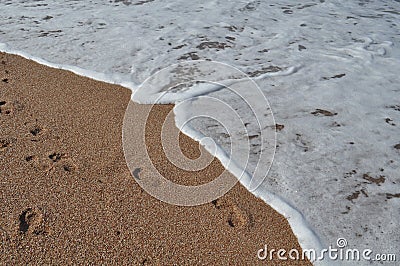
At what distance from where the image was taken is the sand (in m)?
2.07

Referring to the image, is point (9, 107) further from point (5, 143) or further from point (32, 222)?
point (32, 222)

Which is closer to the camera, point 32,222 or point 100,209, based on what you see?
point 32,222

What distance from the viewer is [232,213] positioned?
2395 millimetres

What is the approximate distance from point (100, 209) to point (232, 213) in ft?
2.65

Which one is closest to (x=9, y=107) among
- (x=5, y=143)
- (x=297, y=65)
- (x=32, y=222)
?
(x=5, y=143)

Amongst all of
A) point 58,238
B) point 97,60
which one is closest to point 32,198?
point 58,238

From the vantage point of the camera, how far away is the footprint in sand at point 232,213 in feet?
7.59

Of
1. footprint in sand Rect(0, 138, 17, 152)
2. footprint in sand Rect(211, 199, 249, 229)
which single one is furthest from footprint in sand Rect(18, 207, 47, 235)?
footprint in sand Rect(211, 199, 249, 229)

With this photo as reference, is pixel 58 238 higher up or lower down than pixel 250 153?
higher up

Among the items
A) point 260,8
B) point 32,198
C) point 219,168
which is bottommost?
point 260,8

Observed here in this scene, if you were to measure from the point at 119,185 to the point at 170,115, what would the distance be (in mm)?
1074

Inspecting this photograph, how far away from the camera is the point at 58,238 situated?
6.91 feet

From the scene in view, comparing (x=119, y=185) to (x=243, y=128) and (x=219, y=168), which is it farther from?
(x=243, y=128)

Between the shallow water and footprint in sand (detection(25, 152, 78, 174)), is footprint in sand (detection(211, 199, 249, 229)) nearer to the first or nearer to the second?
the shallow water
